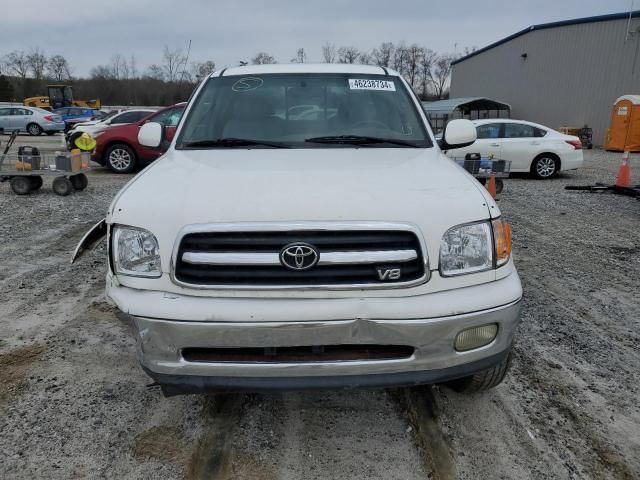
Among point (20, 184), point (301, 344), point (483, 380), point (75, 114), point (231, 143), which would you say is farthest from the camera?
point (75, 114)

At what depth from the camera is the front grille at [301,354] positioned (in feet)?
7.36

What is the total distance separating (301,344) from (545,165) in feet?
41.2

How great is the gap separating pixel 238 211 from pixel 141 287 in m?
0.57

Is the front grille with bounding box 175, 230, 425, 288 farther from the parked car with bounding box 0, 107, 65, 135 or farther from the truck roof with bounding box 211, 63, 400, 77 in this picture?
the parked car with bounding box 0, 107, 65, 135

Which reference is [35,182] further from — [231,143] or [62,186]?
[231,143]

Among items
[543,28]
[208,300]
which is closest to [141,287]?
[208,300]

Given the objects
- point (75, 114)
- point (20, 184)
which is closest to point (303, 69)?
point (20, 184)

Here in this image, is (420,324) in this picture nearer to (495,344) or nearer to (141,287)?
(495,344)

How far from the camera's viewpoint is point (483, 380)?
2785 millimetres

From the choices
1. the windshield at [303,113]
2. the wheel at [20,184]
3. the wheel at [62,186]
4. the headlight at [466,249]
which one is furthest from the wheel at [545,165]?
the headlight at [466,249]

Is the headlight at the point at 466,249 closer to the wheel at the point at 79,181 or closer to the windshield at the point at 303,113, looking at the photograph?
the windshield at the point at 303,113

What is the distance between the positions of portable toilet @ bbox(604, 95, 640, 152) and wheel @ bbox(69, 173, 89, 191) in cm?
1998

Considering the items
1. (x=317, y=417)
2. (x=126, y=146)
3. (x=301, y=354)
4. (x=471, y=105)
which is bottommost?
(x=317, y=417)

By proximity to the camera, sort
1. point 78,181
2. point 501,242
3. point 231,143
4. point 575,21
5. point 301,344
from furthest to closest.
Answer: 1. point 575,21
2. point 78,181
3. point 231,143
4. point 501,242
5. point 301,344
